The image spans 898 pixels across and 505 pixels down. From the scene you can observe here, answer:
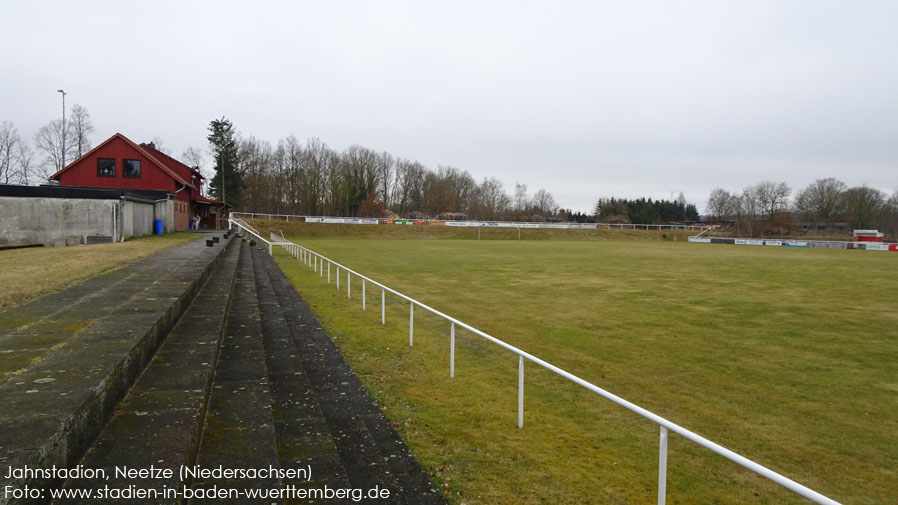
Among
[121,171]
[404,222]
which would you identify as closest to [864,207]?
[404,222]

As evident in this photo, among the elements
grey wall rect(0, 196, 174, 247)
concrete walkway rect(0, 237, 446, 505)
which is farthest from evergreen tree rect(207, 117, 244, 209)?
concrete walkway rect(0, 237, 446, 505)

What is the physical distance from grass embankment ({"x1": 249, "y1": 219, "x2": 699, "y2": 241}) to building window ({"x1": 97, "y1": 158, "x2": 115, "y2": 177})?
16027mm

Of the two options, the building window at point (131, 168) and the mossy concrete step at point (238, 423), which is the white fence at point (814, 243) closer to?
the building window at point (131, 168)

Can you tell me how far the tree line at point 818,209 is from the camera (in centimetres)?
7806

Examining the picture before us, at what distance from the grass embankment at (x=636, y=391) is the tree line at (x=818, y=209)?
77.2 m

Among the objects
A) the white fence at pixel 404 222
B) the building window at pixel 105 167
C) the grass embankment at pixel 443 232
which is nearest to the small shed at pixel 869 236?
the grass embankment at pixel 443 232

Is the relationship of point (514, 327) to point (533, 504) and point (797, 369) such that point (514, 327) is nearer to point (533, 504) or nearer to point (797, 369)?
point (797, 369)

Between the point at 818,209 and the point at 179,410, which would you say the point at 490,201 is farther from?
the point at 179,410

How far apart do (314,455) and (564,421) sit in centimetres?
300

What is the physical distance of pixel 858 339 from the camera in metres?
10.3

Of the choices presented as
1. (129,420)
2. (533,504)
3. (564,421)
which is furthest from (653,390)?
(129,420)

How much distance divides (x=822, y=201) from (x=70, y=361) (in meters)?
106

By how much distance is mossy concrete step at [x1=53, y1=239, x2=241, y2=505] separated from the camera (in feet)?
9.75

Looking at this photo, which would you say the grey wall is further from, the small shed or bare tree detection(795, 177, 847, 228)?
bare tree detection(795, 177, 847, 228)
